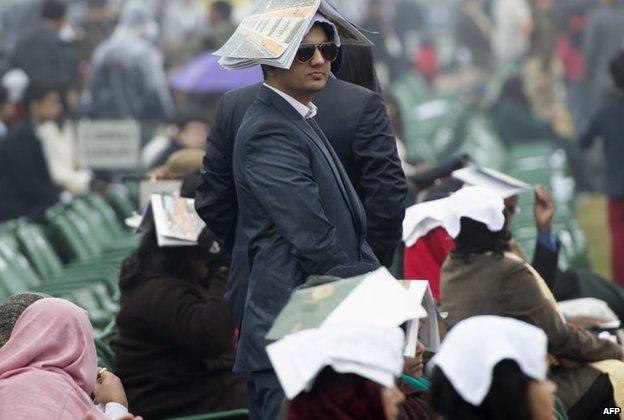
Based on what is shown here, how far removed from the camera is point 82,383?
5316 millimetres

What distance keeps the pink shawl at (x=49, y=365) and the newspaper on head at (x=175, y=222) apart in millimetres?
1486

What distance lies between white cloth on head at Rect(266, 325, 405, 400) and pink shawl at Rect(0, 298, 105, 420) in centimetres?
88

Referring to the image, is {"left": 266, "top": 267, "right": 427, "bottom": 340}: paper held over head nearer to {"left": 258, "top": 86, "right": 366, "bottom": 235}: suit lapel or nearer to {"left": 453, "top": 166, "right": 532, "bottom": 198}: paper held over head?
{"left": 258, "top": 86, "right": 366, "bottom": 235}: suit lapel

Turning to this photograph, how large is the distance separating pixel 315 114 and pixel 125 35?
43.1ft

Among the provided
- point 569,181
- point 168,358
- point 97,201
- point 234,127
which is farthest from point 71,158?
point 234,127

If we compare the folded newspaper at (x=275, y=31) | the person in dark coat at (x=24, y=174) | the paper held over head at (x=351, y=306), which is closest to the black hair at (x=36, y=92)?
the person in dark coat at (x=24, y=174)

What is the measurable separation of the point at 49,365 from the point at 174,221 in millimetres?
1742

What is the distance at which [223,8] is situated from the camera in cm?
1938

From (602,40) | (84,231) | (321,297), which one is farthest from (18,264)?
(602,40)

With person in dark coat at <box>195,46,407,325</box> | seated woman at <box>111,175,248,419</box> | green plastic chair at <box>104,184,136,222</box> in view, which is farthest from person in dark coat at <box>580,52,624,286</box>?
person in dark coat at <box>195,46,407,325</box>

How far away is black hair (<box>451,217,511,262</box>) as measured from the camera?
666 centimetres

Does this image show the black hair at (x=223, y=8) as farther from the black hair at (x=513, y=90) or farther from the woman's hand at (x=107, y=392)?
the woman's hand at (x=107, y=392)

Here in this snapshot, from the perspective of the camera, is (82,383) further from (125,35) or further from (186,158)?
(125,35)

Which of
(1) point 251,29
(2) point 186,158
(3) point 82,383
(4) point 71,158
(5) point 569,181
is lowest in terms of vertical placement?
(5) point 569,181
